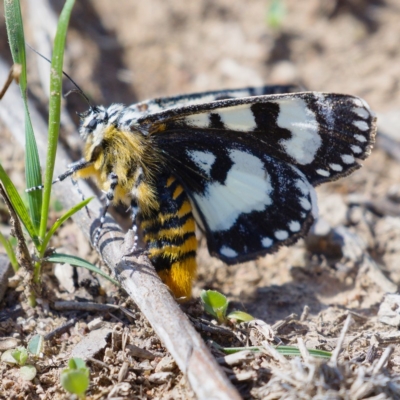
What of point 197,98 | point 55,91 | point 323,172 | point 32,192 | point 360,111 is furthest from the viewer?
point 197,98

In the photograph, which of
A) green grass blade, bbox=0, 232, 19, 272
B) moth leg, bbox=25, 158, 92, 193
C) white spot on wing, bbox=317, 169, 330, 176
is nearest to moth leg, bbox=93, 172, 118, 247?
moth leg, bbox=25, 158, 92, 193

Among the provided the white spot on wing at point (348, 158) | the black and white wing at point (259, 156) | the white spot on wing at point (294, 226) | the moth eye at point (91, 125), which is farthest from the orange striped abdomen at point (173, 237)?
the white spot on wing at point (348, 158)

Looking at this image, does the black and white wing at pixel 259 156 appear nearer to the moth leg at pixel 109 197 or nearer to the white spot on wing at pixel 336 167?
the white spot on wing at pixel 336 167

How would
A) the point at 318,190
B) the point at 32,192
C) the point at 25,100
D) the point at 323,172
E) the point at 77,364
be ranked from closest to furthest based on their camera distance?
the point at 77,364 → the point at 25,100 → the point at 32,192 → the point at 323,172 → the point at 318,190

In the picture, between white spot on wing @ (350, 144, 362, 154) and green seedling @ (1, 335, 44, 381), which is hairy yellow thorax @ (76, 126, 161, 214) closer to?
green seedling @ (1, 335, 44, 381)

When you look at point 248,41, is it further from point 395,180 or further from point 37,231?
point 37,231

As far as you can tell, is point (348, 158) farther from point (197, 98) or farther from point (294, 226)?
point (197, 98)

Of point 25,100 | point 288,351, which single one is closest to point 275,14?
point 25,100

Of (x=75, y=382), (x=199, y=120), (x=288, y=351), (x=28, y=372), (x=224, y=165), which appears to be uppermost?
(x=199, y=120)
